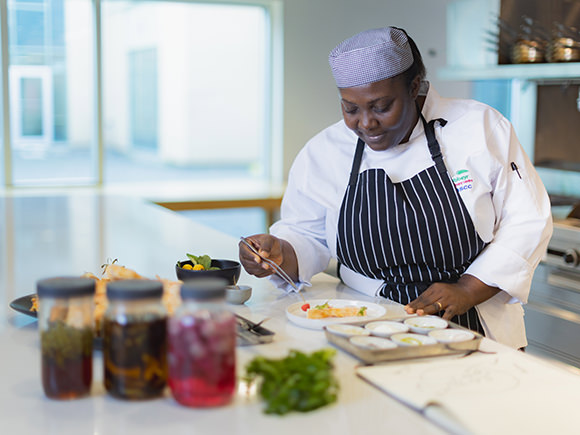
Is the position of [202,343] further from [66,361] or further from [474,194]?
[474,194]

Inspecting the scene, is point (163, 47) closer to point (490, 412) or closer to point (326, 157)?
point (326, 157)

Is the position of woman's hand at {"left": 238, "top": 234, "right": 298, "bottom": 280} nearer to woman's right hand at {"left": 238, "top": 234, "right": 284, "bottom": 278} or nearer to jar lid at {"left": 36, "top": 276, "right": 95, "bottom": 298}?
woman's right hand at {"left": 238, "top": 234, "right": 284, "bottom": 278}

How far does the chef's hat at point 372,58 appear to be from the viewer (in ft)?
5.07

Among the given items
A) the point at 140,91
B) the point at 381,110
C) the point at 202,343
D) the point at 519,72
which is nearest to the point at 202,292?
the point at 202,343

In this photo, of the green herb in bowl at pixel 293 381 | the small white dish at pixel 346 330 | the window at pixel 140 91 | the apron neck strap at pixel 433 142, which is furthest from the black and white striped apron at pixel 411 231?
the window at pixel 140 91

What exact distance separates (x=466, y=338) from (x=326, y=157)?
775 millimetres

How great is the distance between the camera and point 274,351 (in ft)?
3.97

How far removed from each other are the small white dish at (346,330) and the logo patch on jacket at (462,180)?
54 centimetres

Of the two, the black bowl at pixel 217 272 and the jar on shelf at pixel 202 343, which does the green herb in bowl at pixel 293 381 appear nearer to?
the jar on shelf at pixel 202 343

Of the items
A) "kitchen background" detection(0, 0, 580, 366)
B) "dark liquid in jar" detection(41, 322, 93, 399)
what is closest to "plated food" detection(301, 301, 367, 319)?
"dark liquid in jar" detection(41, 322, 93, 399)

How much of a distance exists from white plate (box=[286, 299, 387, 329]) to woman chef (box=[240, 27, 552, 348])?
0.16 m

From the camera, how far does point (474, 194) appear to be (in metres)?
1.62

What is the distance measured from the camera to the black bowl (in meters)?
1.50

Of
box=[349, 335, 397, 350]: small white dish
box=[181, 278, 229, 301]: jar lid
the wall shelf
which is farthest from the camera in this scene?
the wall shelf
